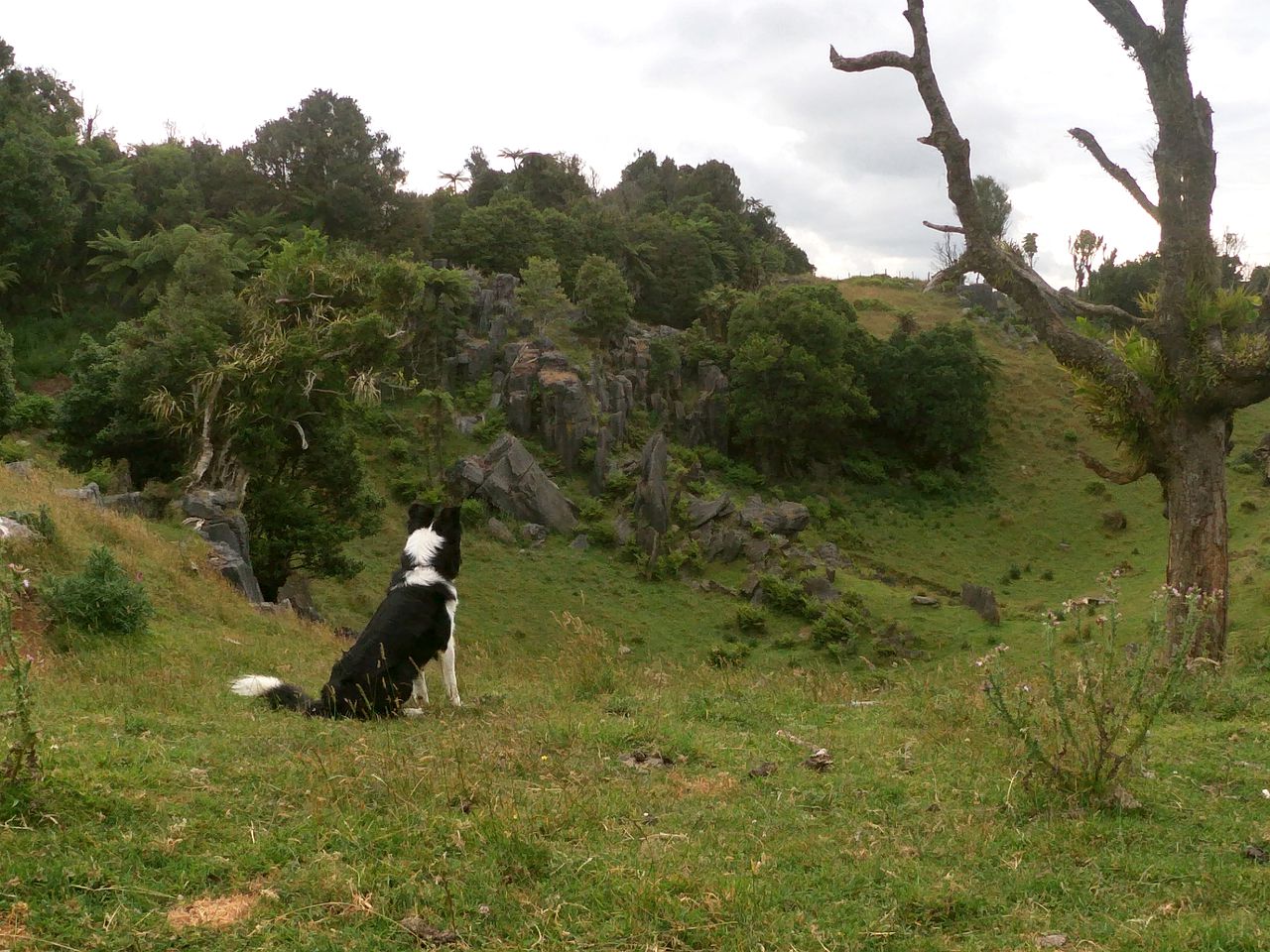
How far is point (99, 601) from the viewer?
39.1 ft

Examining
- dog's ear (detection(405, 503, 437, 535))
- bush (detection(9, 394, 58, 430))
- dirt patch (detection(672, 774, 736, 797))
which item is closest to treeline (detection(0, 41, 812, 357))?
bush (detection(9, 394, 58, 430))

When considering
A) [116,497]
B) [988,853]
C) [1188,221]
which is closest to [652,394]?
[116,497]

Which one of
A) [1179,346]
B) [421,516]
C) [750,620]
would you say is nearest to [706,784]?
[421,516]

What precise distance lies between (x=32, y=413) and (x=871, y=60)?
99.8 feet

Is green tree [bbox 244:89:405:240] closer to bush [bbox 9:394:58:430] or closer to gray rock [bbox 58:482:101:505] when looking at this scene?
bush [bbox 9:394:58:430]

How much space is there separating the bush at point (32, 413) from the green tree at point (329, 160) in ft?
73.5

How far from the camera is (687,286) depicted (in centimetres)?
6500

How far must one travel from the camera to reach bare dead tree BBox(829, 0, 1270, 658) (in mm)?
12602

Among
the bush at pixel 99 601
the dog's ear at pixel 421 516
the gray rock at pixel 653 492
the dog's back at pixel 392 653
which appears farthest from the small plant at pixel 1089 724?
the gray rock at pixel 653 492

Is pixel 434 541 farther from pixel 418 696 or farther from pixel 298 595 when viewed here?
pixel 298 595

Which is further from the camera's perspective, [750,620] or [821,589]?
[821,589]

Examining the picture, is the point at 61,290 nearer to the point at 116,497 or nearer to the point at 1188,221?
the point at 116,497

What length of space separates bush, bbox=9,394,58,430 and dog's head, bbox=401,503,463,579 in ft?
90.2

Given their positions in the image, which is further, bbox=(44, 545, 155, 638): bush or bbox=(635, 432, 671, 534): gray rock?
bbox=(635, 432, 671, 534): gray rock
